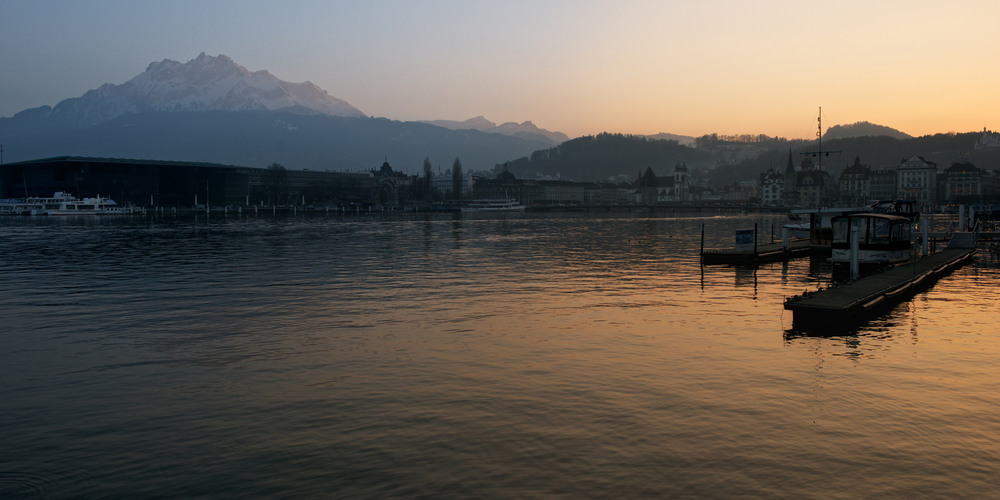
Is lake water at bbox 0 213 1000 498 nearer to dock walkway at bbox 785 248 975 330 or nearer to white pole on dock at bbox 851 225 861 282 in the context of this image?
dock walkway at bbox 785 248 975 330

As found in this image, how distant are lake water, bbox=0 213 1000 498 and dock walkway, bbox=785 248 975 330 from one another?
932 mm

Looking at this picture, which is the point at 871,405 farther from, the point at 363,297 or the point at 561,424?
the point at 363,297

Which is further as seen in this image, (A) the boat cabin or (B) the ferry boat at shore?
(B) the ferry boat at shore

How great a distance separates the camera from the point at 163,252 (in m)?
59.5

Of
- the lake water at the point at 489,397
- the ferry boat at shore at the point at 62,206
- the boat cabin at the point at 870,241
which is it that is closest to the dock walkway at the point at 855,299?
the lake water at the point at 489,397

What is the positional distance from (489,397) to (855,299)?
57.6ft

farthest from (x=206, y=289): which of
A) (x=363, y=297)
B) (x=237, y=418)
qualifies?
(x=237, y=418)

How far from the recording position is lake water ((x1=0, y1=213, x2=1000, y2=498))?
11.6 metres

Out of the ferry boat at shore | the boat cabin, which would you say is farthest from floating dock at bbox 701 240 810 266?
the ferry boat at shore

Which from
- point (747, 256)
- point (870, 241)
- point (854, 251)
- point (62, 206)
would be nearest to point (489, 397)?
point (854, 251)

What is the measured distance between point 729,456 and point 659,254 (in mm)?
47390

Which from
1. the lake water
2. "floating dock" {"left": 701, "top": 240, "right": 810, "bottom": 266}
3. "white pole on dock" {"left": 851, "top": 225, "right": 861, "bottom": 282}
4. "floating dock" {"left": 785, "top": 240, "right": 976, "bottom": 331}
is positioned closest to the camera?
the lake water

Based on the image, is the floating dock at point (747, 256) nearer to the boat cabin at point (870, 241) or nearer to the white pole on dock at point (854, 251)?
the boat cabin at point (870, 241)

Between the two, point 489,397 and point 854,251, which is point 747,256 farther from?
point 489,397
